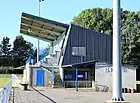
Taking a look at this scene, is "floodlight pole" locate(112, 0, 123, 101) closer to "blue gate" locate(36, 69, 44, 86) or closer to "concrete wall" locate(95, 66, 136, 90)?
"concrete wall" locate(95, 66, 136, 90)

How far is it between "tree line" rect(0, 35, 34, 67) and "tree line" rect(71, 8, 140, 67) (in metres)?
31.3

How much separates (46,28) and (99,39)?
352 inches

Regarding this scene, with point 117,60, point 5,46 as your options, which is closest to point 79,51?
point 117,60

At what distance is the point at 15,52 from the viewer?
11288cm

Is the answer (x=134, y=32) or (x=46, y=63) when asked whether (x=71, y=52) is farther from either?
(x=134, y=32)

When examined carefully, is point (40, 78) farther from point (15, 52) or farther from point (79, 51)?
point (15, 52)

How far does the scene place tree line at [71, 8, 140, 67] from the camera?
207 feet

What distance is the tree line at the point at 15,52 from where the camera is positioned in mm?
106350

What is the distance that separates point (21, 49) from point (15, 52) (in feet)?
9.02

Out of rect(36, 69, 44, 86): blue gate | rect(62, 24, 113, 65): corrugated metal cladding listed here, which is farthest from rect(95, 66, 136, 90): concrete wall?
rect(36, 69, 44, 86): blue gate

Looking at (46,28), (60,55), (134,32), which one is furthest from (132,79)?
(134,32)

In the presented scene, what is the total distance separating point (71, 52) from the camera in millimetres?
50406

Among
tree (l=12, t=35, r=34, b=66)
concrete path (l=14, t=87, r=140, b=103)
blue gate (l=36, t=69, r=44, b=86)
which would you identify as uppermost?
tree (l=12, t=35, r=34, b=66)

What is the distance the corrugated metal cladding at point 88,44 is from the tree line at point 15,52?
55.9 metres
